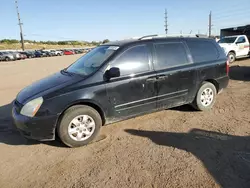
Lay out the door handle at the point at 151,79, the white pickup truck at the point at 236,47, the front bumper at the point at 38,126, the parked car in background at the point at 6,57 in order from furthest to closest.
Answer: the parked car in background at the point at 6,57 → the white pickup truck at the point at 236,47 → the door handle at the point at 151,79 → the front bumper at the point at 38,126

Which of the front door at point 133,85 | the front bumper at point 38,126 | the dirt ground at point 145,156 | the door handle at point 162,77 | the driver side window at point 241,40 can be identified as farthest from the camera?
the driver side window at point 241,40

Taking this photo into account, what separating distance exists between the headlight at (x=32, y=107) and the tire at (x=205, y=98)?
3.35 m

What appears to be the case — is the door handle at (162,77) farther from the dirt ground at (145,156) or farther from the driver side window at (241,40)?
the driver side window at (241,40)

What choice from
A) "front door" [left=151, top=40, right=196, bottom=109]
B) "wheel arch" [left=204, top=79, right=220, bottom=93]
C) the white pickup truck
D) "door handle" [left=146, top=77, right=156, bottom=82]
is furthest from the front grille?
the white pickup truck

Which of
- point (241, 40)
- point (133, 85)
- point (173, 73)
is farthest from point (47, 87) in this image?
point (241, 40)

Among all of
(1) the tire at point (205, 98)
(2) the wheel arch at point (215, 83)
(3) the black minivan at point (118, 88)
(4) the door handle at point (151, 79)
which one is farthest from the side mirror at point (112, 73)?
(2) the wheel arch at point (215, 83)

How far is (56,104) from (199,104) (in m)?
3.21

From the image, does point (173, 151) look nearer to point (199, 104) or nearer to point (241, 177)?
point (241, 177)

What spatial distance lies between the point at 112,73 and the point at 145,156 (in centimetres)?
148

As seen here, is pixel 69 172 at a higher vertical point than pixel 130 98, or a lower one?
lower

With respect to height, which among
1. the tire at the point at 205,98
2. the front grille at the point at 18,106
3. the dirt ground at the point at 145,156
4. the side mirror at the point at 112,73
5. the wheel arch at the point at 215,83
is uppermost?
the side mirror at the point at 112,73

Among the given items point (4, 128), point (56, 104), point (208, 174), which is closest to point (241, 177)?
point (208, 174)

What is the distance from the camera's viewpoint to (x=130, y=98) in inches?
156

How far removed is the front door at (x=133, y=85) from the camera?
381cm
